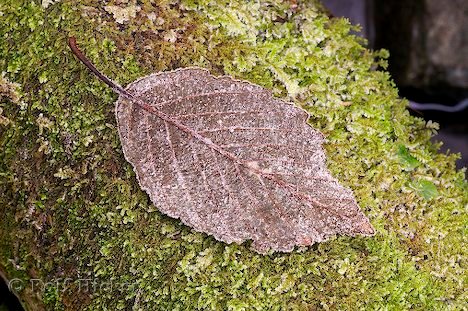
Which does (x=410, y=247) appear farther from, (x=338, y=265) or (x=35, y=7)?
(x=35, y=7)

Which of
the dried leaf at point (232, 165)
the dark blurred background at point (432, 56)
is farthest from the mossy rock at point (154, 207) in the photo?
the dark blurred background at point (432, 56)

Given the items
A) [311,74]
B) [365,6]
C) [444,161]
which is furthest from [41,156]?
[365,6]

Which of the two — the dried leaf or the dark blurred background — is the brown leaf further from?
the dark blurred background

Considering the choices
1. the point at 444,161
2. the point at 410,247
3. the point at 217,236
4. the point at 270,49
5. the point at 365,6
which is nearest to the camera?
the point at 217,236

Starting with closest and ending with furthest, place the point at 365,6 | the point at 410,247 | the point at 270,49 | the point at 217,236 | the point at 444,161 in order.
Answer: the point at 217,236, the point at 410,247, the point at 270,49, the point at 444,161, the point at 365,6

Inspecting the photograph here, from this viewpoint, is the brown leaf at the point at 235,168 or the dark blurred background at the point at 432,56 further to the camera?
the dark blurred background at the point at 432,56

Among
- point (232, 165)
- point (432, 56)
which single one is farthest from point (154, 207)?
point (432, 56)

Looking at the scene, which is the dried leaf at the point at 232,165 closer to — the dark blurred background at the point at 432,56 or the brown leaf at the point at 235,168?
the brown leaf at the point at 235,168

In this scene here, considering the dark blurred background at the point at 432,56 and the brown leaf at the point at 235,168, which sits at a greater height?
the brown leaf at the point at 235,168

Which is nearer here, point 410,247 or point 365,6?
point 410,247
